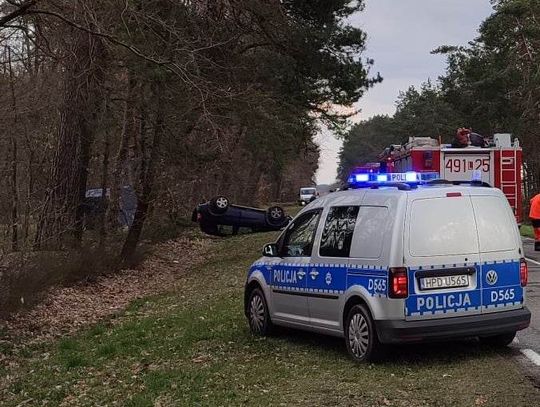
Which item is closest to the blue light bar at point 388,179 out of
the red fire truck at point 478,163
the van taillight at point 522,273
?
the van taillight at point 522,273

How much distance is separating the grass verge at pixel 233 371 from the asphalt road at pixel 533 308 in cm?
63

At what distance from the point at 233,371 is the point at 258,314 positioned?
6.54ft

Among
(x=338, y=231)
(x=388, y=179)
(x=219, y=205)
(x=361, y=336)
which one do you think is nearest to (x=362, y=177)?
(x=388, y=179)

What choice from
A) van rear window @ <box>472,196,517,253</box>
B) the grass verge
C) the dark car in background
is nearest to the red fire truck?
the grass verge

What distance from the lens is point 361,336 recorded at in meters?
7.73

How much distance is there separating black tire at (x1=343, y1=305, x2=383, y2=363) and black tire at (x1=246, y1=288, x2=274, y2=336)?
76.3 inches

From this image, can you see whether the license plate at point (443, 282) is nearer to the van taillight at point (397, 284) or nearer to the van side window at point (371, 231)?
the van taillight at point (397, 284)

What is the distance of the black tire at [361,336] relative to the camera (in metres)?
7.51

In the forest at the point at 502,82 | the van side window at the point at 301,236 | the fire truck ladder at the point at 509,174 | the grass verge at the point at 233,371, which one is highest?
the forest at the point at 502,82

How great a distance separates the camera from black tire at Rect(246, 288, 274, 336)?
9766 millimetres

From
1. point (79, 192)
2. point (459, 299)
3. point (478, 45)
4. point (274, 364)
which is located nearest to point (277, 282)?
point (274, 364)

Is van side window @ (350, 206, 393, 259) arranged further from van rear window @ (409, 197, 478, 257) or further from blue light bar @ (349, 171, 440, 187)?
blue light bar @ (349, 171, 440, 187)

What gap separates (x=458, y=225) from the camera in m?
7.68

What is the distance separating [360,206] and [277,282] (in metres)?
1.84
